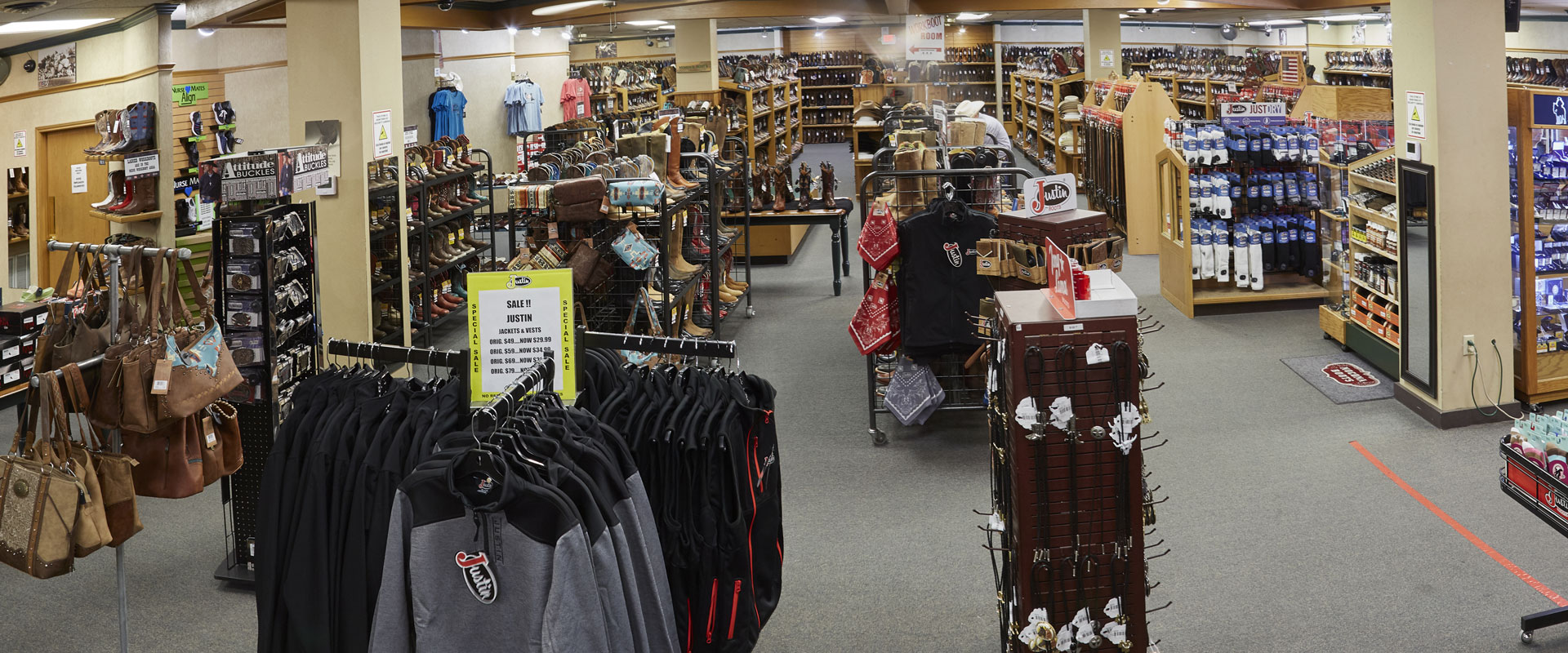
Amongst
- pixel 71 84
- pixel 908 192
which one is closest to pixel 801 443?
pixel 908 192

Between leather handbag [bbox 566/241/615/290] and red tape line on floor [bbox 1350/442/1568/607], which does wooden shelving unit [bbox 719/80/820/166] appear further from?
red tape line on floor [bbox 1350/442/1568/607]

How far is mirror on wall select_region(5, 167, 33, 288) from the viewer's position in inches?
328

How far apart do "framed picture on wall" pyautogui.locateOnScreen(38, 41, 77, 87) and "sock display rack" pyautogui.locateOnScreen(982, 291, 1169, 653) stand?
7.59m

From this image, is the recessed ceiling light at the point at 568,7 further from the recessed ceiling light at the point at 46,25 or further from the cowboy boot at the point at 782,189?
the recessed ceiling light at the point at 46,25

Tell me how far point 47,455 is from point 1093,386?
2.74 meters

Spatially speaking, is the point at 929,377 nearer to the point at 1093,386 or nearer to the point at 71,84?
the point at 1093,386

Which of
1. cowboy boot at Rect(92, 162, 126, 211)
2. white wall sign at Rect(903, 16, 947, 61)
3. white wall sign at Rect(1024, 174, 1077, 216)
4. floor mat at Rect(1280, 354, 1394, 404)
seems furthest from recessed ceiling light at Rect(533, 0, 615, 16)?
white wall sign at Rect(1024, 174, 1077, 216)

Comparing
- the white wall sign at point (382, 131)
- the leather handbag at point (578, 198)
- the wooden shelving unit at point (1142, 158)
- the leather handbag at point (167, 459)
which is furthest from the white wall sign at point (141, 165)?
the wooden shelving unit at point (1142, 158)

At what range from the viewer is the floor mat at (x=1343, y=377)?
630 centimetres

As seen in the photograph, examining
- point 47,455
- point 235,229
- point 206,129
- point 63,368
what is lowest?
point 47,455

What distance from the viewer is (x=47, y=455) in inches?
127

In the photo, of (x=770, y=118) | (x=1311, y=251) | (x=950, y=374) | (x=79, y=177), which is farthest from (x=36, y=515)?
(x=770, y=118)

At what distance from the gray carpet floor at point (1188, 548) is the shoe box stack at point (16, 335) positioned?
829 millimetres

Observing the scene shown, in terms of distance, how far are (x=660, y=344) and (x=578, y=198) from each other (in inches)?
111
